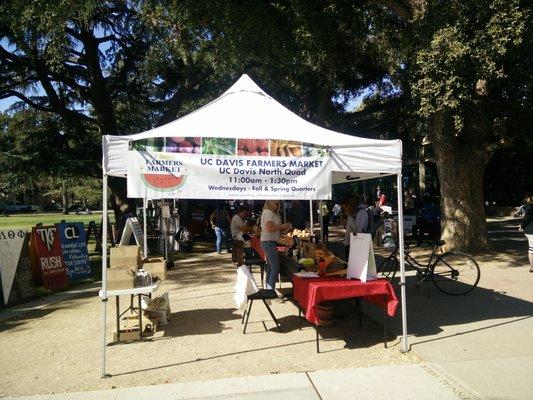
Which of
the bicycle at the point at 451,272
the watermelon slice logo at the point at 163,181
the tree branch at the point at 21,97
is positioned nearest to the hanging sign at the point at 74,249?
the watermelon slice logo at the point at 163,181

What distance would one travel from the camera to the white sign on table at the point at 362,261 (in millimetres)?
6133

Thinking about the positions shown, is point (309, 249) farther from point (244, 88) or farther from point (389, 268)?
point (244, 88)

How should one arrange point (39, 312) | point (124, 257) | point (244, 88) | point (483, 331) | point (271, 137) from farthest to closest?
point (39, 312)
point (244, 88)
point (124, 257)
point (483, 331)
point (271, 137)

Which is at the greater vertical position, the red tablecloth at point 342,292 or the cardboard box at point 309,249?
the cardboard box at point 309,249

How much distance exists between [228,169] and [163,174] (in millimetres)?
806

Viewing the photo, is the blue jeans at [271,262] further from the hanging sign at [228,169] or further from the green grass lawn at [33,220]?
the green grass lawn at [33,220]

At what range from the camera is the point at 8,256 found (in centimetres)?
945

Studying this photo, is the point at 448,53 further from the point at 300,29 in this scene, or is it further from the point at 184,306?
the point at 184,306

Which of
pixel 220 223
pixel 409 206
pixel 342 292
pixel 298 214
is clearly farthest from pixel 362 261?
pixel 409 206

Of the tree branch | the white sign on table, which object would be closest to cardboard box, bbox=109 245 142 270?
the white sign on table

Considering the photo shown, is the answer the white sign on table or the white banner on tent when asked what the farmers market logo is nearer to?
the white banner on tent

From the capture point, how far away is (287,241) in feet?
29.5

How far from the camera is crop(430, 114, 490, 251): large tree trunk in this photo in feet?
42.5

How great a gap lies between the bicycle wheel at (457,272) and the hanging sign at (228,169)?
3.71m
